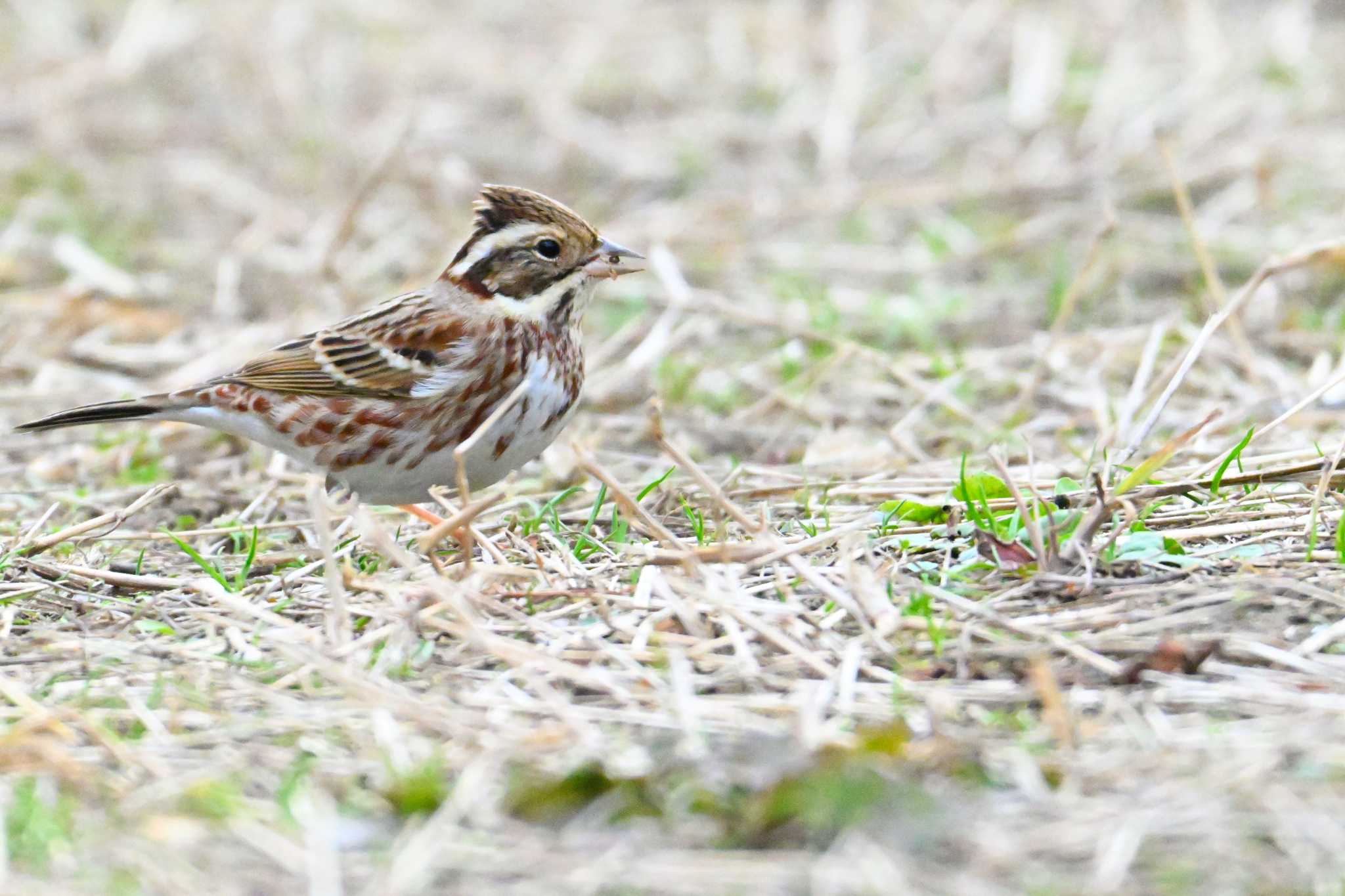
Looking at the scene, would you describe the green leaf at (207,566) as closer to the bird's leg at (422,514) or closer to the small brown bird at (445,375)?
the small brown bird at (445,375)

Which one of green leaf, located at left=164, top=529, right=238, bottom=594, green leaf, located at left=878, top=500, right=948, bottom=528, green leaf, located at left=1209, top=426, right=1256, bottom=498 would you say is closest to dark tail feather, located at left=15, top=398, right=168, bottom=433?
green leaf, located at left=164, top=529, right=238, bottom=594

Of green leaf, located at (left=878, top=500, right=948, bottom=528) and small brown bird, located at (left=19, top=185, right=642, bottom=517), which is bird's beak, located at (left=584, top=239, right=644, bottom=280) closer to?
small brown bird, located at (left=19, top=185, right=642, bottom=517)

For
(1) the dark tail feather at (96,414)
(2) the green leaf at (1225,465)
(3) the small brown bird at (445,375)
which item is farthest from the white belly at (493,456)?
(2) the green leaf at (1225,465)

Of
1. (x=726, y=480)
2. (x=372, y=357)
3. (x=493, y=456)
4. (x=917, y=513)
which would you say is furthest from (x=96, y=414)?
(x=917, y=513)

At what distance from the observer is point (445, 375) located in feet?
16.3

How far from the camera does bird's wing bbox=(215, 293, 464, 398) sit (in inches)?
196

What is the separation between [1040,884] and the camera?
9.37ft

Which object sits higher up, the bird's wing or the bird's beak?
the bird's beak

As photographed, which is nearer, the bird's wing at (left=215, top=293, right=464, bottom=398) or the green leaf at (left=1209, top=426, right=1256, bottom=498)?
the green leaf at (left=1209, top=426, right=1256, bottom=498)

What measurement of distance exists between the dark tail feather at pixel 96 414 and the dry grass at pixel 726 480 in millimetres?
331

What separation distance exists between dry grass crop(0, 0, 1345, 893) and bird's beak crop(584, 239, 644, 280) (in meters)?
0.61

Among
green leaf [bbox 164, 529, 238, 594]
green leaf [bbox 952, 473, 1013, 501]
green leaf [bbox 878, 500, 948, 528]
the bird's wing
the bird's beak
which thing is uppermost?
the bird's beak

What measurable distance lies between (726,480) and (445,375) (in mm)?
888

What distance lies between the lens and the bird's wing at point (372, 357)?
4.98 metres
